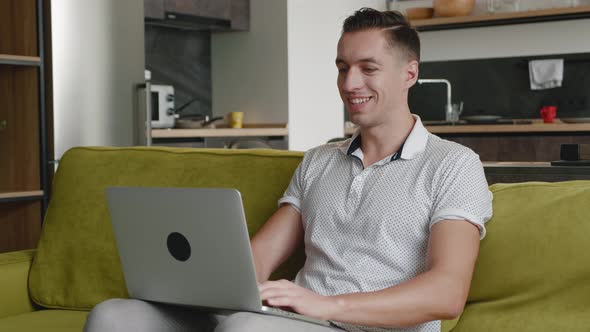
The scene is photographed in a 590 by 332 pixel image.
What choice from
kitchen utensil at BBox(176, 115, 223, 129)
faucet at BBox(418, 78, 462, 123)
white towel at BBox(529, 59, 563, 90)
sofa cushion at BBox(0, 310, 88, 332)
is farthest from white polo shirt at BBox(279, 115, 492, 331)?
white towel at BBox(529, 59, 563, 90)

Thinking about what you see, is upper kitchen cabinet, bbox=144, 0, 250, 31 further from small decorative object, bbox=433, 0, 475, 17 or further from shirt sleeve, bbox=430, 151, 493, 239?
shirt sleeve, bbox=430, 151, 493, 239

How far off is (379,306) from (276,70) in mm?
4725

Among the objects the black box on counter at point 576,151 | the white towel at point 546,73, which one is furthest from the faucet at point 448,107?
the black box on counter at point 576,151

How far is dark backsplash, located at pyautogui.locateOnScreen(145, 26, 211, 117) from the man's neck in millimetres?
4210

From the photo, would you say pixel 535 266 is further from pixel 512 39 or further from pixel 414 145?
pixel 512 39

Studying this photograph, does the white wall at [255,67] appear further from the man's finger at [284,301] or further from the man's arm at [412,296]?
the man's finger at [284,301]

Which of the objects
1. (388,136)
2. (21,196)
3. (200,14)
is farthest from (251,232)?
(200,14)

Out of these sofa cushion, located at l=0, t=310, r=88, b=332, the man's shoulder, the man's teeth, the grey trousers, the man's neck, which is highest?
the man's teeth

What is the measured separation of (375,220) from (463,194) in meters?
0.20

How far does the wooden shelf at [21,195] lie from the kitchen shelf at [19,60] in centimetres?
56

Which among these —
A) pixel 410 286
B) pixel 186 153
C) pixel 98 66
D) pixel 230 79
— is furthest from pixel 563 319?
pixel 230 79

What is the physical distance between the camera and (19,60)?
3.83 metres

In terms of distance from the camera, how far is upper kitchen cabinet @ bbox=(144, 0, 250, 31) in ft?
18.7

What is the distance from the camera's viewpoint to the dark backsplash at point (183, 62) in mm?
6199
